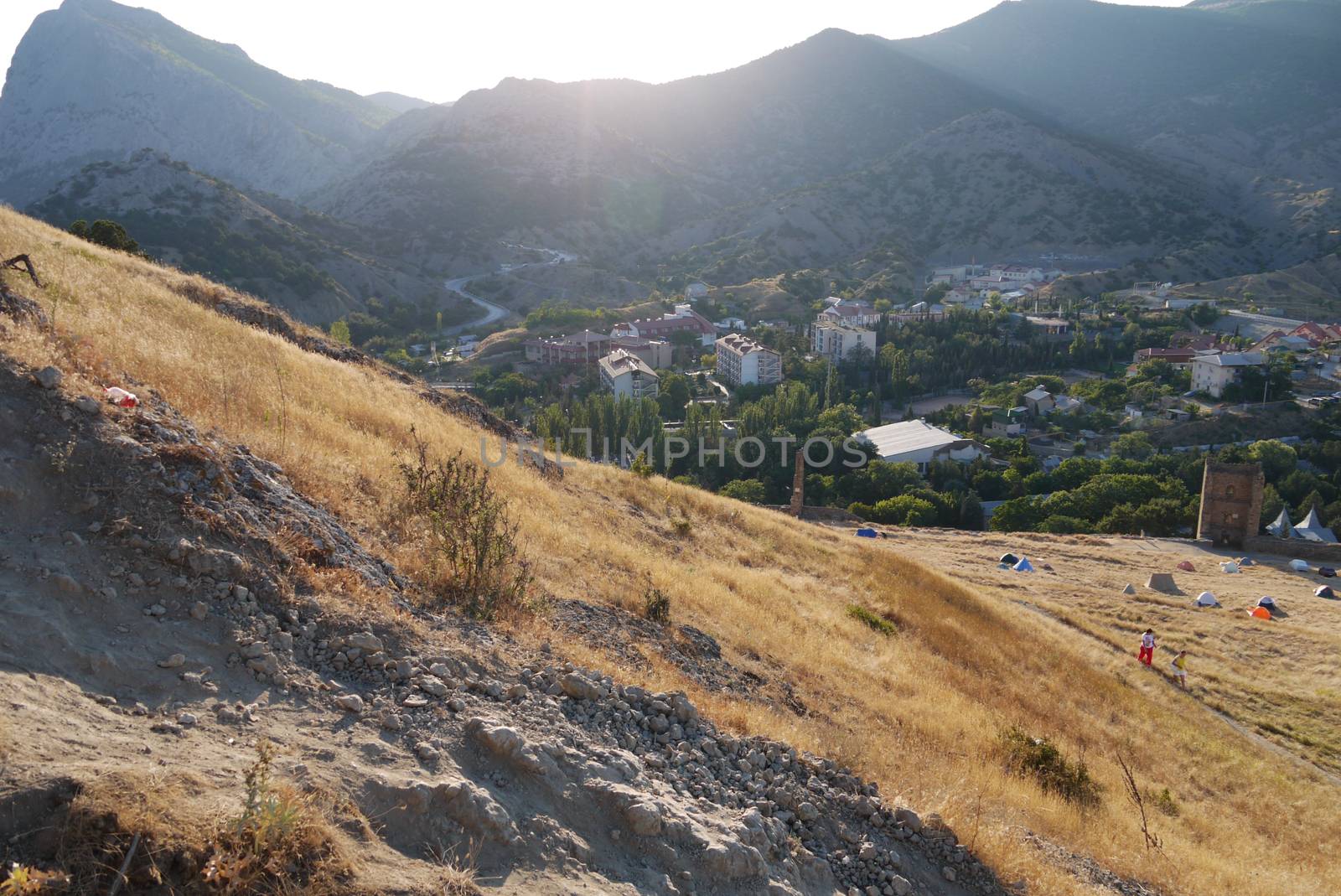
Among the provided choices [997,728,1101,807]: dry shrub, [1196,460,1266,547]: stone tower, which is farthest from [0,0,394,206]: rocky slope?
[997,728,1101,807]: dry shrub

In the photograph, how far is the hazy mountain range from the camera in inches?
4328

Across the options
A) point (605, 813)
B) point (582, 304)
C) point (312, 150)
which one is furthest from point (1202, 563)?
point (312, 150)

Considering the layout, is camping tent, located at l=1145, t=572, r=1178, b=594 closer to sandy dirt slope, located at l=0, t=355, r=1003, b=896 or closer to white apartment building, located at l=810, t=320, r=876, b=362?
sandy dirt slope, located at l=0, t=355, r=1003, b=896

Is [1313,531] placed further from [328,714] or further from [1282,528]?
[328,714]

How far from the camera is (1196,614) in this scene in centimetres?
2111

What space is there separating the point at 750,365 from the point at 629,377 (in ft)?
37.3

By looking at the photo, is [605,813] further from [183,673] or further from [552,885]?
[183,673]

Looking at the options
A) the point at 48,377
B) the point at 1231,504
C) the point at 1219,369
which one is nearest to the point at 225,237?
the point at 1231,504

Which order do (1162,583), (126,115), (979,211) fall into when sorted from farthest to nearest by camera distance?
(126,115), (979,211), (1162,583)

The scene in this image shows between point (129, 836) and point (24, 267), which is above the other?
point (24, 267)

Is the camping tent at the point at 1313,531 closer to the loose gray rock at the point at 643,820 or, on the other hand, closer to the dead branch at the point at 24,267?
the loose gray rock at the point at 643,820

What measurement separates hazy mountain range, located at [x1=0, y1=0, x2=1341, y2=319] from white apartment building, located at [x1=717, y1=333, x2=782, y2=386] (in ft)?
114

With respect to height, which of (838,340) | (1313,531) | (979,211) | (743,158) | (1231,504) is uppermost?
(743,158)

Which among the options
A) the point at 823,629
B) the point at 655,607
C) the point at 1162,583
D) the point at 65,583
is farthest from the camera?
the point at 1162,583
